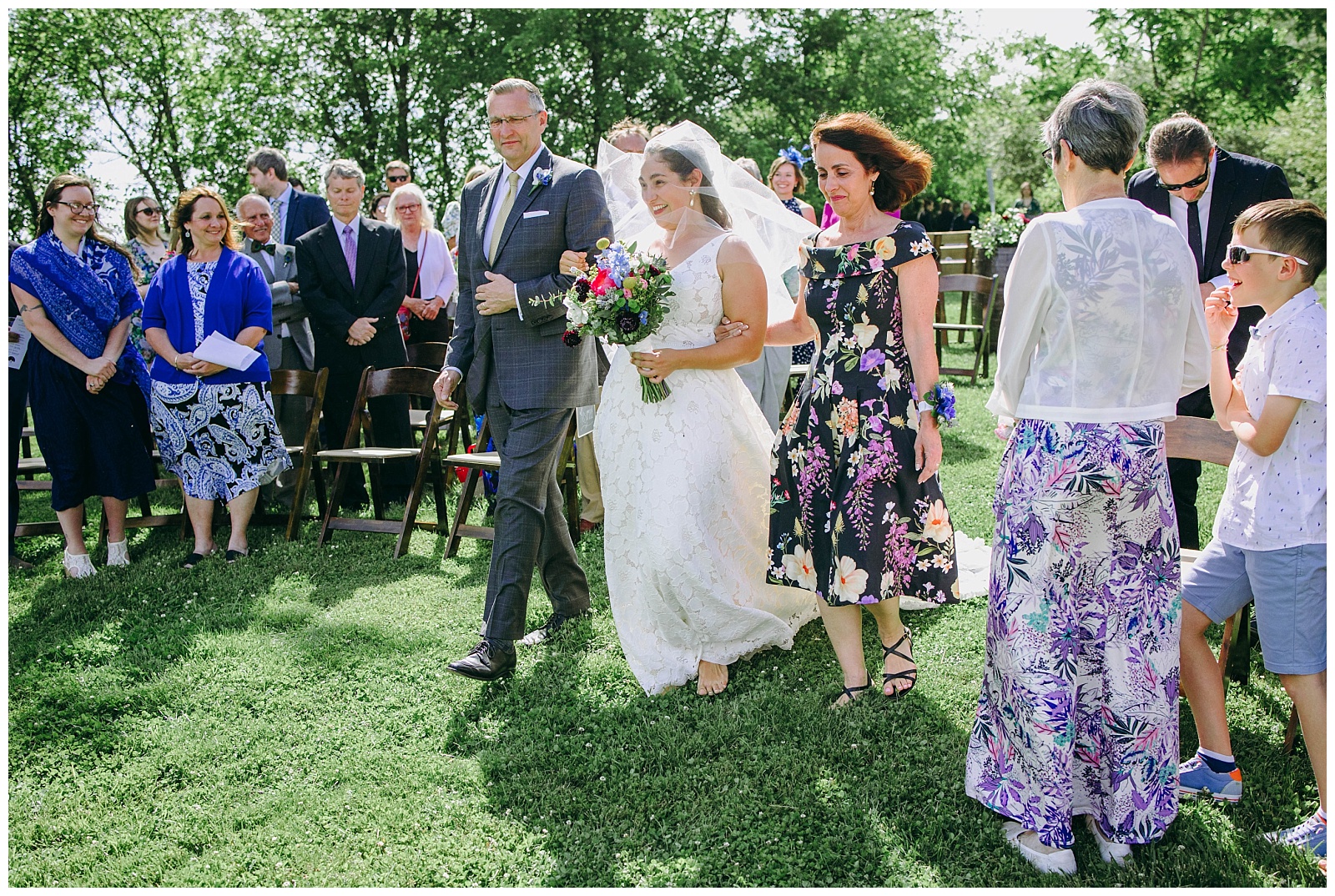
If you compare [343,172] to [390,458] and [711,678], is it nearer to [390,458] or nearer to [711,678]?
[390,458]

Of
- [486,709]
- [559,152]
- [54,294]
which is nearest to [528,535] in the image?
[486,709]

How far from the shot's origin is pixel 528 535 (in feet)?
15.6

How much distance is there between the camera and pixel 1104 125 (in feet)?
9.52

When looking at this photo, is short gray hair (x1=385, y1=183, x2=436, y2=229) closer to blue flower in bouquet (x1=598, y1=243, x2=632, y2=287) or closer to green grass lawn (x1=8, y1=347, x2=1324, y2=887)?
green grass lawn (x1=8, y1=347, x2=1324, y2=887)

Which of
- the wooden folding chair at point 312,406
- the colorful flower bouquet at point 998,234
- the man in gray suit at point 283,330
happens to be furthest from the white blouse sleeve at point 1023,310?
the colorful flower bouquet at point 998,234

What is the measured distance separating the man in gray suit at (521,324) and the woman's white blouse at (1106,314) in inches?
91.0

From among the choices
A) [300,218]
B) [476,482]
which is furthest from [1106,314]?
[300,218]

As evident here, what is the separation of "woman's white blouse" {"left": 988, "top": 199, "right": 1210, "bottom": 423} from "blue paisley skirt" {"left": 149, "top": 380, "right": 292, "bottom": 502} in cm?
559

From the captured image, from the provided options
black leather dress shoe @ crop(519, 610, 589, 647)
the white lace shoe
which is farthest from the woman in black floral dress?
the white lace shoe

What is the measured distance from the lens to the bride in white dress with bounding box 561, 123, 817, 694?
4.49 meters

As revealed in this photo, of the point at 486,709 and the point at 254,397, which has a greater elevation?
the point at 254,397

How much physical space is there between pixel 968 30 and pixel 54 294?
30884mm

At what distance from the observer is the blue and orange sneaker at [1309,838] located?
3.04 meters

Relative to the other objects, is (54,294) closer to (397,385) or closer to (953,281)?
(397,385)
